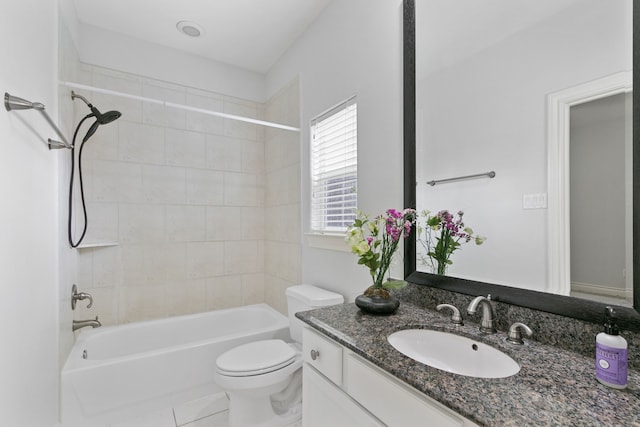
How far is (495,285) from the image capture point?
3.60 feet

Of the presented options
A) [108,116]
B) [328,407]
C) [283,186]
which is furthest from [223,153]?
[328,407]

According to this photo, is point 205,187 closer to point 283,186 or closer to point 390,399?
point 283,186

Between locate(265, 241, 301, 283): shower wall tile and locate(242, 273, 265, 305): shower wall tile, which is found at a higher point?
locate(265, 241, 301, 283): shower wall tile

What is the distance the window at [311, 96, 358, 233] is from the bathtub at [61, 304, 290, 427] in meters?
0.94

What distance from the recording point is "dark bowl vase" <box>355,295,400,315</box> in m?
1.24

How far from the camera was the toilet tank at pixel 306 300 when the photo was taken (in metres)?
1.81

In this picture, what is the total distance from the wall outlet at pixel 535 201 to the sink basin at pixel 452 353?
49 centimetres

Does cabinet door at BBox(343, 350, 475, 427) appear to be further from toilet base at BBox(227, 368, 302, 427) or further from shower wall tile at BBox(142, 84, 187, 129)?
shower wall tile at BBox(142, 84, 187, 129)

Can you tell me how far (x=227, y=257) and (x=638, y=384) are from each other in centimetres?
265

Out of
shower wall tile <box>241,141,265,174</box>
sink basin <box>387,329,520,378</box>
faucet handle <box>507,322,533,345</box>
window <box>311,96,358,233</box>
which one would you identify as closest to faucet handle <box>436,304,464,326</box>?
sink basin <box>387,329,520,378</box>

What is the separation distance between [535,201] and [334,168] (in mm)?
1282

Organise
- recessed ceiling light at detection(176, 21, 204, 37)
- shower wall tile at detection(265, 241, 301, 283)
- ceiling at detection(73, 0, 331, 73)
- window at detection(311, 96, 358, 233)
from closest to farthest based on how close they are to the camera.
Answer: window at detection(311, 96, 358, 233) < ceiling at detection(73, 0, 331, 73) < recessed ceiling light at detection(176, 21, 204, 37) < shower wall tile at detection(265, 241, 301, 283)

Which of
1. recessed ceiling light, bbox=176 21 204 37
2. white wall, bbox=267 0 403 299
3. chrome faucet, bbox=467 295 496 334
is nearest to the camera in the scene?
chrome faucet, bbox=467 295 496 334

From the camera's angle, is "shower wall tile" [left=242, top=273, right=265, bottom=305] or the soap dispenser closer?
the soap dispenser
